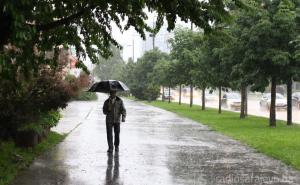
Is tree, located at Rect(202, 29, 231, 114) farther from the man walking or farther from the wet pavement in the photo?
the man walking

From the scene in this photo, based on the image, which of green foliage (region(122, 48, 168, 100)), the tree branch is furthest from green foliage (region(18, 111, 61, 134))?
green foliage (region(122, 48, 168, 100))

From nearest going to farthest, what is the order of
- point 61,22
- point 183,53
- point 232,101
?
point 61,22 → point 183,53 → point 232,101

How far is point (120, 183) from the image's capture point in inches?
374

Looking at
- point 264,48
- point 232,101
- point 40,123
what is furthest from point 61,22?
point 232,101

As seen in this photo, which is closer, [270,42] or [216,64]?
[270,42]

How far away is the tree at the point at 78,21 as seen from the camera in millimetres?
6066

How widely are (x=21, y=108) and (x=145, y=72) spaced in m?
62.8

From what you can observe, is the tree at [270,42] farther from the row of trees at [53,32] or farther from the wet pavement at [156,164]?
the row of trees at [53,32]

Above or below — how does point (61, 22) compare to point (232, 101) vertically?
above

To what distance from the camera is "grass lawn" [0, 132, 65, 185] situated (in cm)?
1005

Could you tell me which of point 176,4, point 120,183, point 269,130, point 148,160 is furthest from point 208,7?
point 269,130

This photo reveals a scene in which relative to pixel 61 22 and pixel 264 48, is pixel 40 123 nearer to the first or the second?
pixel 61 22

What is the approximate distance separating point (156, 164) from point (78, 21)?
395 centimetres

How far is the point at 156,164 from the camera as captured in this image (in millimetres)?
11891
